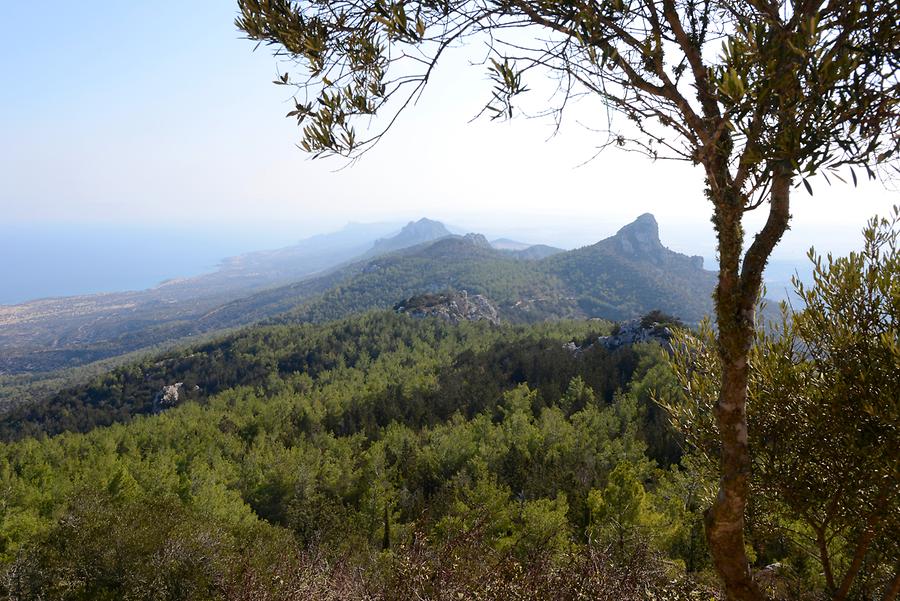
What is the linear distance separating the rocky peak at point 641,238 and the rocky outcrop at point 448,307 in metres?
91.7

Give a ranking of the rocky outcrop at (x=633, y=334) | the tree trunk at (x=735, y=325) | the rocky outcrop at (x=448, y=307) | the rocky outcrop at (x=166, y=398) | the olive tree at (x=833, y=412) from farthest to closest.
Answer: the rocky outcrop at (x=448, y=307) → the rocky outcrop at (x=166, y=398) → the rocky outcrop at (x=633, y=334) → the olive tree at (x=833, y=412) → the tree trunk at (x=735, y=325)

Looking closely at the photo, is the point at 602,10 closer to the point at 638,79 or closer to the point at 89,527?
the point at 638,79

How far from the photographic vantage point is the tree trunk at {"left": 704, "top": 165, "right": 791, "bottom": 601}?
3324 mm

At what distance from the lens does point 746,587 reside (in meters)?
3.77

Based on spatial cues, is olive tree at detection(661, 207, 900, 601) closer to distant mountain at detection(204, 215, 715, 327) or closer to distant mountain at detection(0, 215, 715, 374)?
distant mountain at detection(204, 215, 715, 327)

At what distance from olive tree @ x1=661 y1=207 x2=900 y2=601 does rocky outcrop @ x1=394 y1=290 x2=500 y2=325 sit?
98253 millimetres

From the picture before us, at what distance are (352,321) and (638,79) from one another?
9967cm

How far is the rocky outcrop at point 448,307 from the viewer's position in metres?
106

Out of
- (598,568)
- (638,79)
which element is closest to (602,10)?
(638,79)

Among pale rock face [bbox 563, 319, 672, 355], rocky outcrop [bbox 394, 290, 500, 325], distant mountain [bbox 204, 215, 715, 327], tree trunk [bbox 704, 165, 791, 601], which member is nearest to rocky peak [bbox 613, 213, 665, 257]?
distant mountain [bbox 204, 215, 715, 327]

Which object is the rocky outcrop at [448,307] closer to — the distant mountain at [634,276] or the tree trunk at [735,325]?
the distant mountain at [634,276]

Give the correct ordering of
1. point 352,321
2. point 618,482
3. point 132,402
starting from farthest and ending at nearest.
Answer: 1. point 352,321
2. point 132,402
3. point 618,482

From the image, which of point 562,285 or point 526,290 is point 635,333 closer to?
point 526,290

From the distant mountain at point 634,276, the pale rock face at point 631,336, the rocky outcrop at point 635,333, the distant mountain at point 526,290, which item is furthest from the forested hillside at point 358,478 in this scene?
the distant mountain at point 634,276
